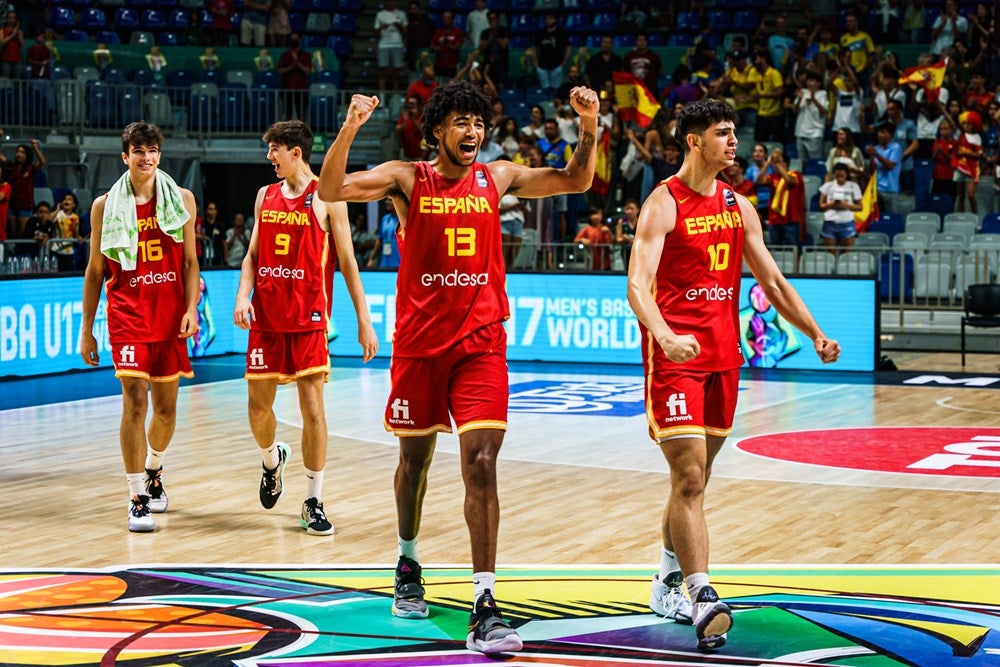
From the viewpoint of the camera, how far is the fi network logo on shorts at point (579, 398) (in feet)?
43.5

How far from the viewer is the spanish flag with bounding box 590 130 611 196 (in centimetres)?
2003

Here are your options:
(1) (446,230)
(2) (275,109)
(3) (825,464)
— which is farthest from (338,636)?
(2) (275,109)

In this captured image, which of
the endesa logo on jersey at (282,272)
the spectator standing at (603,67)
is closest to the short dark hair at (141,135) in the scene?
the endesa logo on jersey at (282,272)

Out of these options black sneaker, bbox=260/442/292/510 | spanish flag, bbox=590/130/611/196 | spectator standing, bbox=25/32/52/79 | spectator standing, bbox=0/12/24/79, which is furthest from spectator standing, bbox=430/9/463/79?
black sneaker, bbox=260/442/292/510

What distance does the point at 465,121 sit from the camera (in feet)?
19.5

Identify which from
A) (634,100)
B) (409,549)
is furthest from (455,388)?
(634,100)

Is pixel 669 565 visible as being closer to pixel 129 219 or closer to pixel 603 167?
pixel 129 219

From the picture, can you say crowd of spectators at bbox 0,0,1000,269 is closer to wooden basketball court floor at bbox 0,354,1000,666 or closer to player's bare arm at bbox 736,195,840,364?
wooden basketball court floor at bbox 0,354,1000,666

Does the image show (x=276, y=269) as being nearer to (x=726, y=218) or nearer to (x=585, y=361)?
(x=726, y=218)

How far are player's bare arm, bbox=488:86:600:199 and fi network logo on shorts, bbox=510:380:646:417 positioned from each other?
6857mm

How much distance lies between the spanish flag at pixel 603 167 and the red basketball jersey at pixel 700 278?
45.6 ft

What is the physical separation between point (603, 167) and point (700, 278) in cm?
1450

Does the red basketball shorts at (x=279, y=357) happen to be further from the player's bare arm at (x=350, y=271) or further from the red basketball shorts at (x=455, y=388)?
the red basketball shorts at (x=455, y=388)

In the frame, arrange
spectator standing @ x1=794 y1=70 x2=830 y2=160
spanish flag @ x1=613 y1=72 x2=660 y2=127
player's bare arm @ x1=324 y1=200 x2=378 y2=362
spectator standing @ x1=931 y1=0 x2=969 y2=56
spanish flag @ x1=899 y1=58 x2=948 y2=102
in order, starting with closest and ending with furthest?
player's bare arm @ x1=324 y1=200 x2=378 y2=362 → spanish flag @ x1=899 y1=58 x2=948 y2=102 → spectator standing @ x1=794 y1=70 x2=830 y2=160 → spanish flag @ x1=613 y1=72 x2=660 y2=127 → spectator standing @ x1=931 y1=0 x2=969 y2=56
